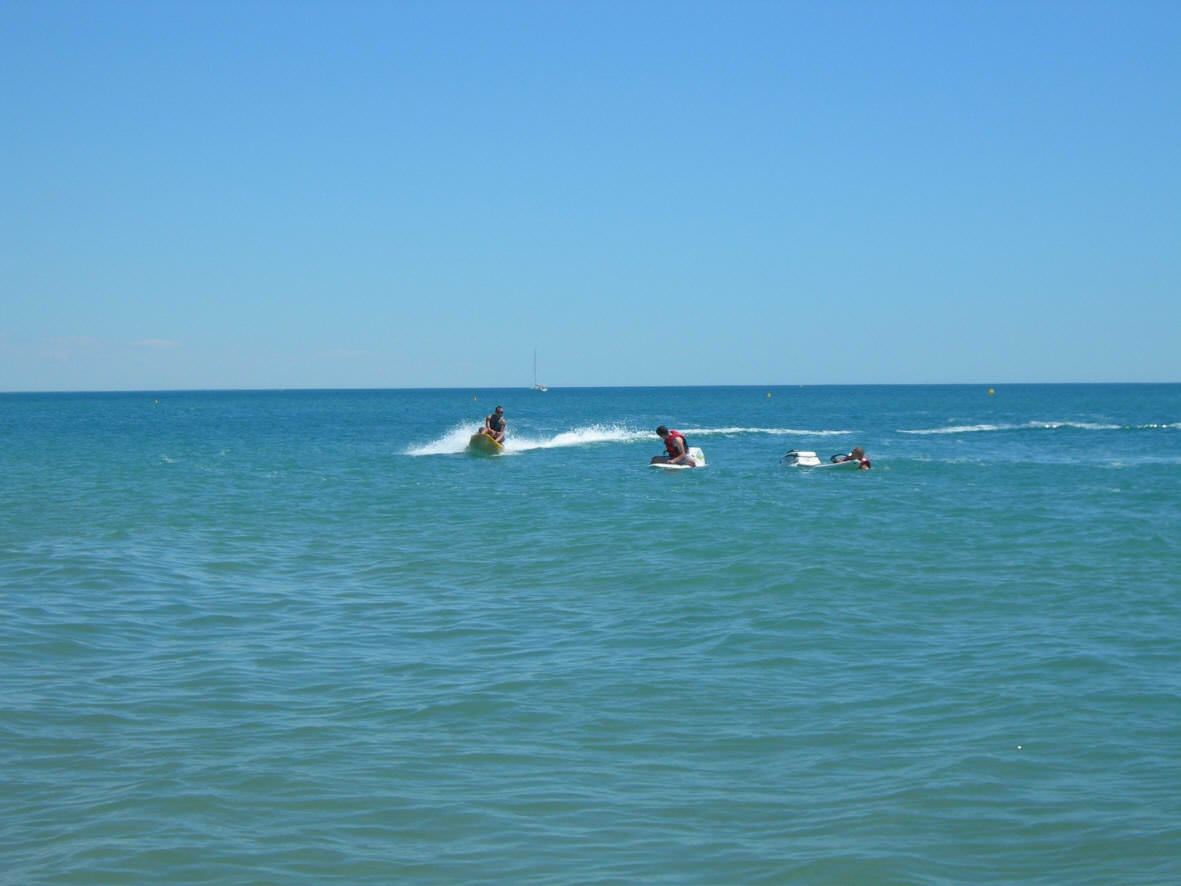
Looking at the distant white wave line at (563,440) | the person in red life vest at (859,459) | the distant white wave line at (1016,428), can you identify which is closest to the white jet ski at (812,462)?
the person in red life vest at (859,459)

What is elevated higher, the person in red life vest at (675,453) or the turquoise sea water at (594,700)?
the person in red life vest at (675,453)

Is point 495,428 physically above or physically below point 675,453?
above

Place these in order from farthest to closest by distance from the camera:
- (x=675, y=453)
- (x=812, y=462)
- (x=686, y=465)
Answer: (x=812, y=462) < (x=675, y=453) < (x=686, y=465)

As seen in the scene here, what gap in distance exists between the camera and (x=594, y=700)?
998 centimetres

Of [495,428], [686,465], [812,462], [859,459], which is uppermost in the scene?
[495,428]

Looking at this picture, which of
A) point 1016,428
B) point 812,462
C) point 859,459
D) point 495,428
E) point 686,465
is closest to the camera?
point 859,459

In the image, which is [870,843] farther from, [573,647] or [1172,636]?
[1172,636]

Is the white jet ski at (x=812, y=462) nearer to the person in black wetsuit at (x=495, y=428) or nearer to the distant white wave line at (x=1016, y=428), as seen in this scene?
the person in black wetsuit at (x=495, y=428)

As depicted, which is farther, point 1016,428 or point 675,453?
point 1016,428

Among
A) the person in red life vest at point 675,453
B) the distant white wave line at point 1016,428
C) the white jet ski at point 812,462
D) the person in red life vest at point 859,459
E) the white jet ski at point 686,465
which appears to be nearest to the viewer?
the person in red life vest at point 859,459

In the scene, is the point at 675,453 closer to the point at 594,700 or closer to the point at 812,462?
the point at 812,462

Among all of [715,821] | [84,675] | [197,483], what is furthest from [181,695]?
[197,483]

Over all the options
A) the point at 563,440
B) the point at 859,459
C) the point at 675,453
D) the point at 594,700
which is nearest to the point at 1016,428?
the point at 563,440

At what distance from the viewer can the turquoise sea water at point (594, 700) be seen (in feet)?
23.0
